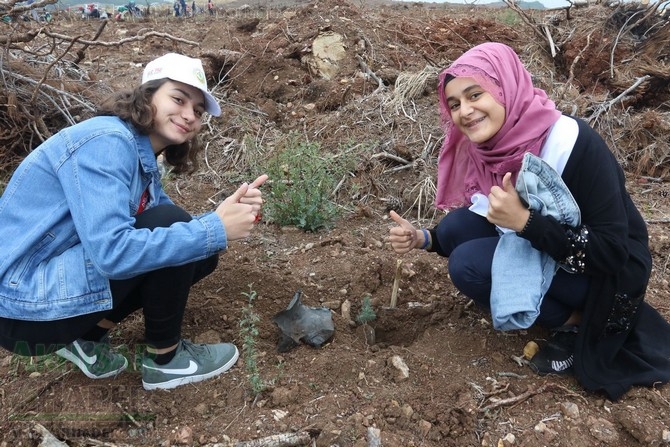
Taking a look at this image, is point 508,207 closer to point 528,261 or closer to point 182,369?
point 528,261

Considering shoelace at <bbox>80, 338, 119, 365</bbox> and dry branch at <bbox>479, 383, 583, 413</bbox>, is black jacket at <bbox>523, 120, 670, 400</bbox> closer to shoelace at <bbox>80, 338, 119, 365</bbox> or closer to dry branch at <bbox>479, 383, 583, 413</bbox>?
dry branch at <bbox>479, 383, 583, 413</bbox>

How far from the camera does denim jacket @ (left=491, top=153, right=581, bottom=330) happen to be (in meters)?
1.73

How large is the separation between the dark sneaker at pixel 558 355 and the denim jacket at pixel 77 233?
129 cm

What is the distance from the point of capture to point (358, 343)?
2.28 metres

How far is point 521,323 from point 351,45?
14.3ft

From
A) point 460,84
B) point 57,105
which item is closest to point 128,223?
point 460,84

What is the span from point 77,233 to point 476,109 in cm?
137

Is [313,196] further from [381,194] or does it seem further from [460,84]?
[460,84]

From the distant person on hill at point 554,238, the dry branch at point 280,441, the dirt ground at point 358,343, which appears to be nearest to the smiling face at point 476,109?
the distant person on hill at point 554,238

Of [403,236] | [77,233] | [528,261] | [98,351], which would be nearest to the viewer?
[77,233]

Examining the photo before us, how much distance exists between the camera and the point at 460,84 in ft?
6.17

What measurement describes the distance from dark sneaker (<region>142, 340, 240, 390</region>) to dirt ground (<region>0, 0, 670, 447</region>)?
4 cm

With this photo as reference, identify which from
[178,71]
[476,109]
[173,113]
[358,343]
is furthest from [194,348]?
[476,109]

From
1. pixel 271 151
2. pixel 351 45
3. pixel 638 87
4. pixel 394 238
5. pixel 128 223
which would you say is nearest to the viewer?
pixel 128 223
